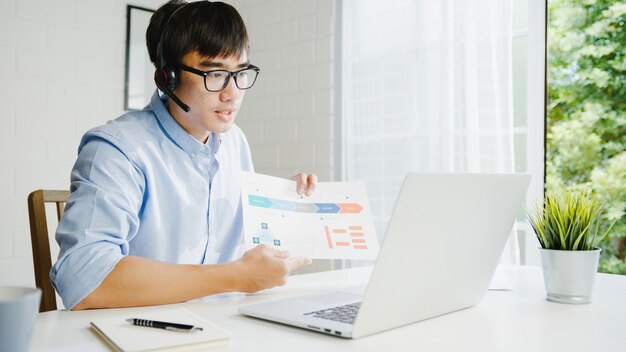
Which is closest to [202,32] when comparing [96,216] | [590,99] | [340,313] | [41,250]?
[96,216]

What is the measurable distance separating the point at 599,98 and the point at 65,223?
452 centimetres

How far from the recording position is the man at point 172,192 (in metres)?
1.01

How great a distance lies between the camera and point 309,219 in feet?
4.04

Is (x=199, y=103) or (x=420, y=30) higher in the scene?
(x=420, y=30)

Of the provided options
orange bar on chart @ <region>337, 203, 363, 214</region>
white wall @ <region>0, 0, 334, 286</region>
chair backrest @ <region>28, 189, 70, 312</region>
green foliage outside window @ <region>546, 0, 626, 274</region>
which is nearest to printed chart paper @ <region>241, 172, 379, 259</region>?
orange bar on chart @ <region>337, 203, 363, 214</region>

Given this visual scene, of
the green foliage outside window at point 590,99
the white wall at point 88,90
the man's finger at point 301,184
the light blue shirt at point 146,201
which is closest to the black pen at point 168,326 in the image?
the light blue shirt at point 146,201

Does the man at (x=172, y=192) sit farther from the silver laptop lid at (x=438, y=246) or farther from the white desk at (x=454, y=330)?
the silver laptop lid at (x=438, y=246)

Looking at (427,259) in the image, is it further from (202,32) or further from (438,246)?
(202,32)

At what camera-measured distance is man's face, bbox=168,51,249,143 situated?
1.32 meters

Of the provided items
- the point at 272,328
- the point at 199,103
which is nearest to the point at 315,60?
the point at 199,103

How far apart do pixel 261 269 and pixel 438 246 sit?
15.2 inches

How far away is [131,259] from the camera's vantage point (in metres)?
1.02

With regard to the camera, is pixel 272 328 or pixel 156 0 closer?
pixel 272 328

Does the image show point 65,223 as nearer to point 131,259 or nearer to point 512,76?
point 131,259
